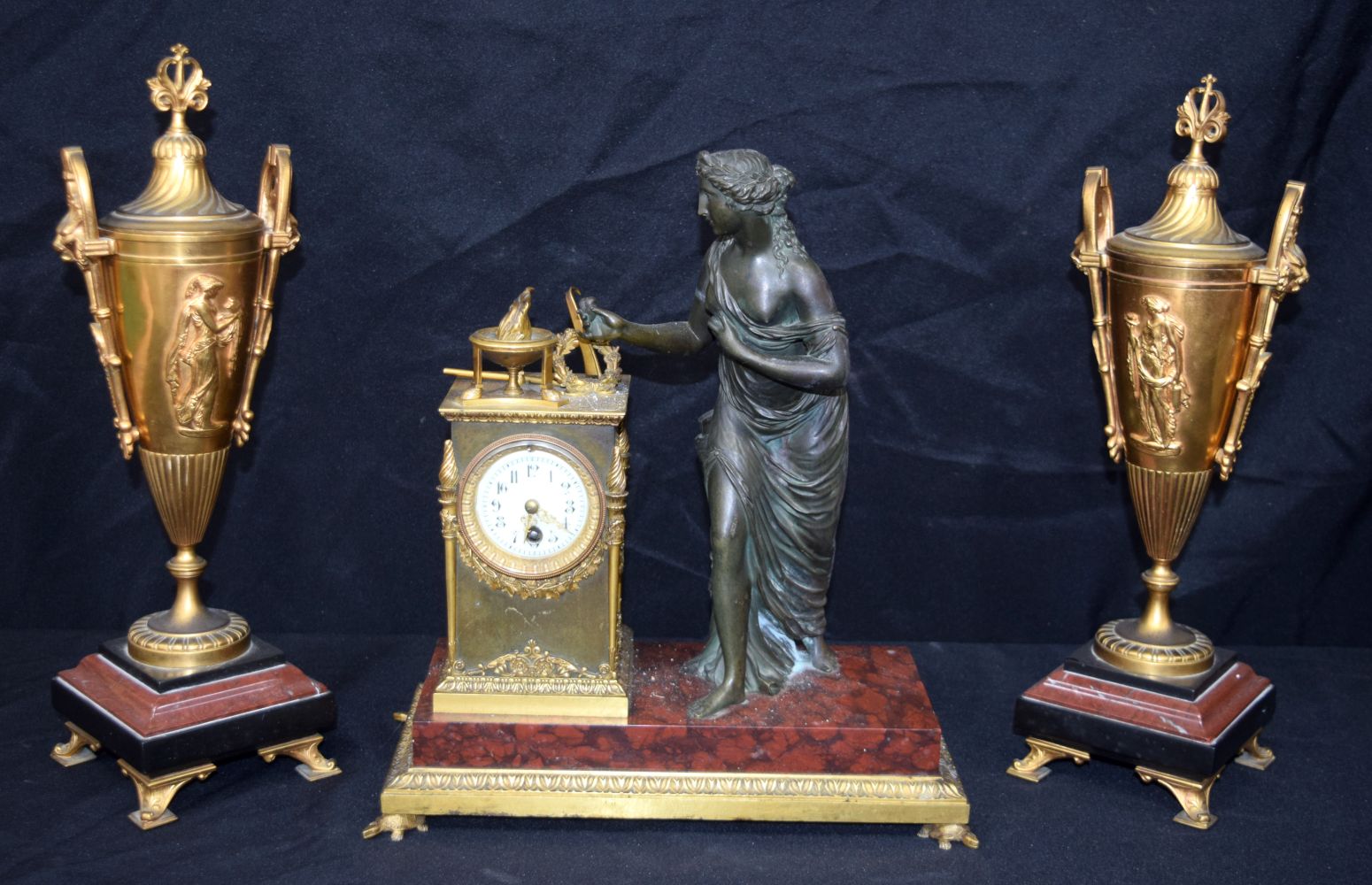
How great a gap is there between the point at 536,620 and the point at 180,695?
37.6 inches

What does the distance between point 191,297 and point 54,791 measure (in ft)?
4.53

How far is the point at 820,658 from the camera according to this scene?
4.41m

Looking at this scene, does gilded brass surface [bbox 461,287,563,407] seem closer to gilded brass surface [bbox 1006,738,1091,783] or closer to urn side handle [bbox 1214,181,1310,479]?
gilded brass surface [bbox 1006,738,1091,783]

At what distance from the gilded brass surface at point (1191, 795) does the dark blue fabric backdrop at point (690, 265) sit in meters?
1.07

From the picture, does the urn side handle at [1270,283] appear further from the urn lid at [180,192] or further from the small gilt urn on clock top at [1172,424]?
the urn lid at [180,192]

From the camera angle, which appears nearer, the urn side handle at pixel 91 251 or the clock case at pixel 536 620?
the urn side handle at pixel 91 251

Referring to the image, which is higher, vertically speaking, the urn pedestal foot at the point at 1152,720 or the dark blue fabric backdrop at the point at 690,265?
the dark blue fabric backdrop at the point at 690,265

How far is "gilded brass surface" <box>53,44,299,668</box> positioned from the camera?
3.95m

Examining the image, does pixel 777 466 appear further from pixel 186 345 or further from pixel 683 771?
pixel 186 345

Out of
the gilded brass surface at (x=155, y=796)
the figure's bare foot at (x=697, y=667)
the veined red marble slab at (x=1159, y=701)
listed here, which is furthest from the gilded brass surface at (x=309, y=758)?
the veined red marble slab at (x=1159, y=701)

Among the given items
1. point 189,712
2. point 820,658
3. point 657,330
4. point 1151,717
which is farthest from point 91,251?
point 1151,717

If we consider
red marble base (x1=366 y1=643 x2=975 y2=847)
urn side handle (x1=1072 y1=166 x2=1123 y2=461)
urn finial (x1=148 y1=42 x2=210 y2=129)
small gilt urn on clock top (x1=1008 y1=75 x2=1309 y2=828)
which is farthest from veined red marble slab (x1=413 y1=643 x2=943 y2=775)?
urn finial (x1=148 y1=42 x2=210 y2=129)

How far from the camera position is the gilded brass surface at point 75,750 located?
4332 mm

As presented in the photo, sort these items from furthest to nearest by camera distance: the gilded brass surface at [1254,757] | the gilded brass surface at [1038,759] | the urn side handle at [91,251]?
the gilded brass surface at [1254,757] → the gilded brass surface at [1038,759] → the urn side handle at [91,251]
